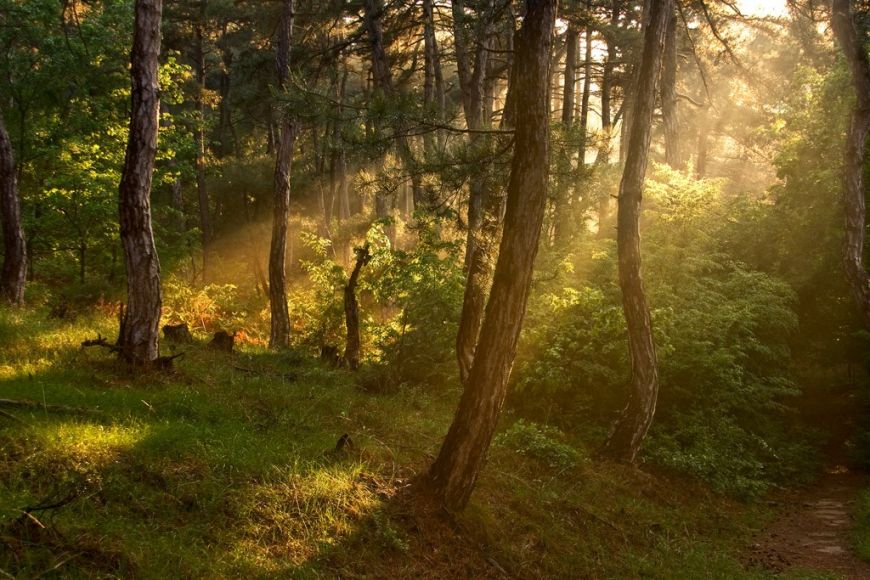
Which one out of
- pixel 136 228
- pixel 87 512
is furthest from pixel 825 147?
pixel 87 512

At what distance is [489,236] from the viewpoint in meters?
9.05

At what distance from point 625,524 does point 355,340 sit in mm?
7529

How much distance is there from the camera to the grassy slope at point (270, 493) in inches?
168

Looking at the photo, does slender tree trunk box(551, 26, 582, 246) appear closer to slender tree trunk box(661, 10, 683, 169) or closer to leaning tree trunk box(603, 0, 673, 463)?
leaning tree trunk box(603, 0, 673, 463)

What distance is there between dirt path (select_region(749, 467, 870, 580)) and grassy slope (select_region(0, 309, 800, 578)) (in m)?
0.36

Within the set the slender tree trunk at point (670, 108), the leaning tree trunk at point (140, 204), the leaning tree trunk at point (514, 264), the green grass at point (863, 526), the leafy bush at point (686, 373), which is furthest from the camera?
the slender tree trunk at point (670, 108)

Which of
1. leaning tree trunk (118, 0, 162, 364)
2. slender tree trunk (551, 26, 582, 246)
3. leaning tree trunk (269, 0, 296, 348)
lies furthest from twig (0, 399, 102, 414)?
leaning tree trunk (269, 0, 296, 348)

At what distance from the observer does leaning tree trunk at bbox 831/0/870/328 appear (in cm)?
1142

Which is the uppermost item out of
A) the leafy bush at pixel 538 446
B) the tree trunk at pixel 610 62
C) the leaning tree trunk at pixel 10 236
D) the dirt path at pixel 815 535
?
the tree trunk at pixel 610 62

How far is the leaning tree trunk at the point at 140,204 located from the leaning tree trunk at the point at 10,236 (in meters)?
5.81

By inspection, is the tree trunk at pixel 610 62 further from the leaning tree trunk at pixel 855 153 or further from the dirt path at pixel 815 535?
the dirt path at pixel 815 535

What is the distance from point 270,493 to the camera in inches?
208

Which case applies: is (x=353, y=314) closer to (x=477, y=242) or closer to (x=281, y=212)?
(x=281, y=212)

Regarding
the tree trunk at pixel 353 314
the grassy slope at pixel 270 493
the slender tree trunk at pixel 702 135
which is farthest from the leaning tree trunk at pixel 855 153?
the slender tree trunk at pixel 702 135
